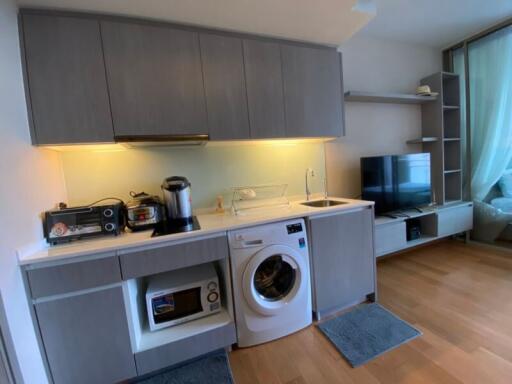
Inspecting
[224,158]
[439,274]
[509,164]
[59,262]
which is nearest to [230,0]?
[224,158]

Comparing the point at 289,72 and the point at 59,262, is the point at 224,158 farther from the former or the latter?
the point at 59,262

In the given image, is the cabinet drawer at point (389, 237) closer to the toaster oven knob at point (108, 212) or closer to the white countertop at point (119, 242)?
the white countertop at point (119, 242)

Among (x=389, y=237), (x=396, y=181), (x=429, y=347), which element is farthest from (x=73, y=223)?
(x=396, y=181)

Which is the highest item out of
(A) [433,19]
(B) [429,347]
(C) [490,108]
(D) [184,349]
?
(A) [433,19]

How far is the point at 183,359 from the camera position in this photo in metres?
1.40

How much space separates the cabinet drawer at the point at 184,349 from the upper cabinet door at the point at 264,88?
56.7 inches

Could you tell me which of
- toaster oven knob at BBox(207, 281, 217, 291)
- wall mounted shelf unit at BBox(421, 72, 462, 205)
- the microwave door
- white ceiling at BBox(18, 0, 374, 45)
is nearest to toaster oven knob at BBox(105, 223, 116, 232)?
the microwave door

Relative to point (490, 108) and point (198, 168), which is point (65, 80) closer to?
point (198, 168)

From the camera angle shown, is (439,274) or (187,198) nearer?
(187,198)

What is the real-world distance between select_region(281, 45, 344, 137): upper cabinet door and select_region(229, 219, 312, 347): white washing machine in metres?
0.88

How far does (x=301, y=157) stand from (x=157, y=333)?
1958 mm

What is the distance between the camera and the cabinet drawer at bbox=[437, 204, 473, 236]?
2.80 meters

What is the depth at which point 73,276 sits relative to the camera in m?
1.17

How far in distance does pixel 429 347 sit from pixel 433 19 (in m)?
3.28
